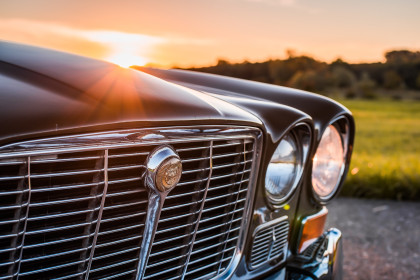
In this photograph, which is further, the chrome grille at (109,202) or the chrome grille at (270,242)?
the chrome grille at (270,242)

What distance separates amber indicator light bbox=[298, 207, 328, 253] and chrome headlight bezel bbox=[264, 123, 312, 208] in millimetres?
222

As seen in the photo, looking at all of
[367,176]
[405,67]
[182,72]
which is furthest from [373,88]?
[182,72]

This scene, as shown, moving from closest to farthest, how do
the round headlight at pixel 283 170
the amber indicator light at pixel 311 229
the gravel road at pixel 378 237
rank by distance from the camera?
A: the round headlight at pixel 283 170
the amber indicator light at pixel 311 229
the gravel road at pixel 378 237

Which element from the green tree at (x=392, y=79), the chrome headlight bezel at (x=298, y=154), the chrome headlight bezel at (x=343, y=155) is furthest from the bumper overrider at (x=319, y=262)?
the green tree at (x=392, y=79)

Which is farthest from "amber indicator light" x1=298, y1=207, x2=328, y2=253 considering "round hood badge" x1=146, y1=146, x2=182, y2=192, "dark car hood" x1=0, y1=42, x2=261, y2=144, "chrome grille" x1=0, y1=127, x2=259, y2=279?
"round hood badge" x1=146, y1=146, x2=182, y2=192

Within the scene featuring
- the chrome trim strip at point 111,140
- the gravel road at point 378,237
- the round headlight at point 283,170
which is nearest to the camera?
the chrome trim strip at point 111,140

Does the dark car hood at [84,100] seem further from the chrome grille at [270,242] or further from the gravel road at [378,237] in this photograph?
the gravel road at [378,237]

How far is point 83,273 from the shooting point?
1243 mm

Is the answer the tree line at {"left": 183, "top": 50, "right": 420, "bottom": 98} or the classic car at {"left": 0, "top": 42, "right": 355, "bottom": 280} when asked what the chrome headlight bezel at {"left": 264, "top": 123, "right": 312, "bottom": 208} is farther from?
the tree line at {"left": 183, "top": 50, "right": 420, "bottom": 98}

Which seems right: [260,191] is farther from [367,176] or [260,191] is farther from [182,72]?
[367,176]

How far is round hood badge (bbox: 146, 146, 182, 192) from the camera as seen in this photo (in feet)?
4.01

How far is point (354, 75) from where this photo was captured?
36.8 metres

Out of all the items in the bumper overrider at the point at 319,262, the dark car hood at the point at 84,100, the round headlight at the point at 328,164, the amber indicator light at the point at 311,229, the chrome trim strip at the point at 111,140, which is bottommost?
the bumper overrider at the point at 319,262

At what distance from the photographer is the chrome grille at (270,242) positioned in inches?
72.6
